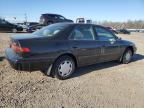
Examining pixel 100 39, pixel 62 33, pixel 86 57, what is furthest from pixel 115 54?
pixel 62 33

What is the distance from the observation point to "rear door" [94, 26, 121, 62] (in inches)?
246

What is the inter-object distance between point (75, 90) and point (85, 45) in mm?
1505

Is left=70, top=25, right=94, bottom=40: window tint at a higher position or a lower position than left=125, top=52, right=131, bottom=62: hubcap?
higher

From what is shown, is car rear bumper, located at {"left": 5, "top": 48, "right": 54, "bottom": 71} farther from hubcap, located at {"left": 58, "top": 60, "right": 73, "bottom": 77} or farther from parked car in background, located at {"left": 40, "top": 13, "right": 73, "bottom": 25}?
parked car in background, located at {"left": 40, "top": 13, "right": 73, "bottom": 25}

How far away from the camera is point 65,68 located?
532 cm

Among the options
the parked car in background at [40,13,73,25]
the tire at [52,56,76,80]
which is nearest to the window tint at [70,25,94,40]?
the tire at [52,56,76,80]

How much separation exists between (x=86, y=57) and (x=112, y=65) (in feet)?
5.99

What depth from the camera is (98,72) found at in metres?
6.19

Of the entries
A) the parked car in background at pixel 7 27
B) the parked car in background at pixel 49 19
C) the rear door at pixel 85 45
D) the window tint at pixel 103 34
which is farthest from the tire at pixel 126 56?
the parked car in background at pixel 7 27

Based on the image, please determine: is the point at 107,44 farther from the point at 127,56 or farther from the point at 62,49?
the point at 62,49

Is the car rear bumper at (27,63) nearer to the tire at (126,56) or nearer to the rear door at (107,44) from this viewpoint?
the rear door at (107,44)

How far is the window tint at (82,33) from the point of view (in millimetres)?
5473

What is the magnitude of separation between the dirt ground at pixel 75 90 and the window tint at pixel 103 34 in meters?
1.09

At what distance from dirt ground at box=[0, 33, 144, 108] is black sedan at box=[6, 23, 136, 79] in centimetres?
41
